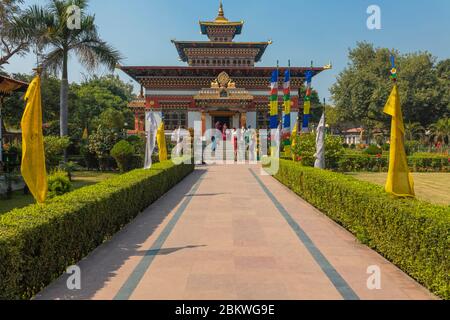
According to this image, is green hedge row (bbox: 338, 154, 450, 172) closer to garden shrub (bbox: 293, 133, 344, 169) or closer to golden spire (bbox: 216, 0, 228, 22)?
garden shrub (bbox: 293, 133, 344, 169)

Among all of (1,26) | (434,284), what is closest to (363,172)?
(434,284)

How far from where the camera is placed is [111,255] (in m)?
6.27

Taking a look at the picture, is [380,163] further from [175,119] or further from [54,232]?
[54,232]

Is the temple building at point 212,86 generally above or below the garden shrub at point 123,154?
above

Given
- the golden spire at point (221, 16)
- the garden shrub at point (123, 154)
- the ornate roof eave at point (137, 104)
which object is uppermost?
the golden spire at point (221, 16)

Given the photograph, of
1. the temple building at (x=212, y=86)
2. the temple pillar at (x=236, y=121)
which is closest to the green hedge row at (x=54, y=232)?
the temple building at (x=212, y=86)

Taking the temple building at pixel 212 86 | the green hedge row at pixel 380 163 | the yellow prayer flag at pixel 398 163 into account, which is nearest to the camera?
the yellow prayer flag at pixel 398 163

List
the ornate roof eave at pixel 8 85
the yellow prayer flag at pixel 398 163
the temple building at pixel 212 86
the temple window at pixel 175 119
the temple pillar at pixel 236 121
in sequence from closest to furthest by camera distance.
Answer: the yellow prayer flag at pixel 398 163
the ornate roof eave at pixel 8 85
the temple building at pixel 212 86
the temple pillar at pixel 236 121
the temple window at pixel 175 119

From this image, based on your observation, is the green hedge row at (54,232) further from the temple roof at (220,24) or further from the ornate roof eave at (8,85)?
the temple roof at (220,24)

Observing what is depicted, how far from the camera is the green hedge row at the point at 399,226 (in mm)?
4535

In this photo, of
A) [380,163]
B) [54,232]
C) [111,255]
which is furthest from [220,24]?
[54,232]

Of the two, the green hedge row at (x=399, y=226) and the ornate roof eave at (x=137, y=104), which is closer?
the green hedge row at (x=399, y=226)

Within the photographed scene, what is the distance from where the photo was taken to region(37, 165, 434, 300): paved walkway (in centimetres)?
471
